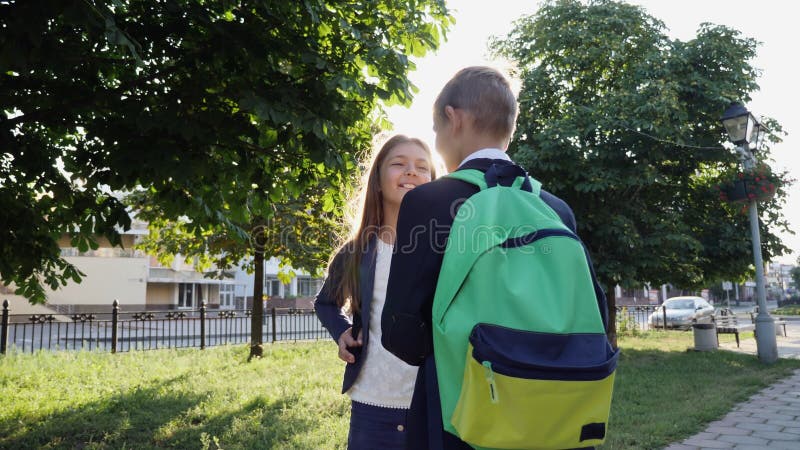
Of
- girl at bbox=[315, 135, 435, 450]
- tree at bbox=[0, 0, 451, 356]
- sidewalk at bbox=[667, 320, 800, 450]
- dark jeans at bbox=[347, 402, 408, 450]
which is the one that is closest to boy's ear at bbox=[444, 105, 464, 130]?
girl at bbox=[315, 135, 435, 450]

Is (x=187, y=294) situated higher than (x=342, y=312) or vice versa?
(x=342, y=312)

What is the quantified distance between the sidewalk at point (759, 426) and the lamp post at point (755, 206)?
10.3 feet

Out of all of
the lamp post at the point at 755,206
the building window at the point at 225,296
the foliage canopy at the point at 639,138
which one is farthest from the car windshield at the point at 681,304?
the building window at the point at 225,296

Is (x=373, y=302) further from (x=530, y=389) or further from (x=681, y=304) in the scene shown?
(x=681, y=304)

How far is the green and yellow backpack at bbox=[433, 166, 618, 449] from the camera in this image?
1255 millimetres

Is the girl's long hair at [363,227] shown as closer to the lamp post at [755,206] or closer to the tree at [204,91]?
the tree at [204,91]

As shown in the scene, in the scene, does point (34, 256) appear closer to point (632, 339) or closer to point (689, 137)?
point (689, 137)

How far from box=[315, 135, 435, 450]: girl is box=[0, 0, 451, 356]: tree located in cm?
161

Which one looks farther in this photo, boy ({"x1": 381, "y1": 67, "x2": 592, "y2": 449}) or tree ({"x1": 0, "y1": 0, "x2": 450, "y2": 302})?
tree ({"x1": 0, "y1": 0, "x2": 450, "y2": 302})

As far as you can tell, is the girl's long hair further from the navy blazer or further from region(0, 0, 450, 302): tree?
region(0, 0, 450, 302): tree

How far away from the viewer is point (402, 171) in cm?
250

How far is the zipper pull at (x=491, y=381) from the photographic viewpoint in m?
1.25

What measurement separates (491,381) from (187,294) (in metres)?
57.6

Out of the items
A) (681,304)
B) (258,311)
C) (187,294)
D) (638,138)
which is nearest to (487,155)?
(638,138)
